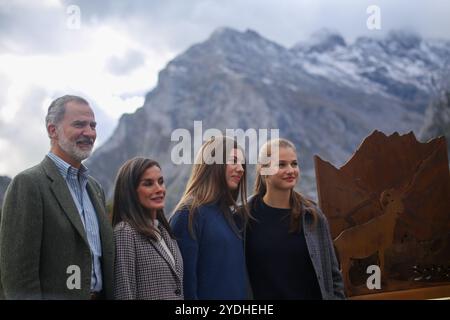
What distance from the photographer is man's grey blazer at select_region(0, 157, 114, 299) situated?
2.85 metres

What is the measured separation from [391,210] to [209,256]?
5.79ft

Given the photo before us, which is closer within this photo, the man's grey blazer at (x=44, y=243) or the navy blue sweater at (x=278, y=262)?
the man's grey blazer at (x=44, y=243)

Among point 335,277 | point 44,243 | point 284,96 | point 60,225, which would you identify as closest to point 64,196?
point 60,225

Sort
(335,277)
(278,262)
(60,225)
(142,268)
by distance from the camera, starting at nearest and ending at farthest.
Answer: (60,225)
(142,268)
(278,262)
(335,277)

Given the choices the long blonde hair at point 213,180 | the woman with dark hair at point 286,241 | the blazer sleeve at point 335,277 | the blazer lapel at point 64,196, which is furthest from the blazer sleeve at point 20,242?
the blazer sleeve at point 335,277

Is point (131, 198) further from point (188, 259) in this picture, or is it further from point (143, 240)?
point (188, 259)

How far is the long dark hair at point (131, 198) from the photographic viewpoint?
3154mm

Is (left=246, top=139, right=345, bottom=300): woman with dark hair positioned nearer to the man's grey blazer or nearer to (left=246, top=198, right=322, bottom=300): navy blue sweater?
(left=246, top=198, right=322, bottom=300): navy blue sweater

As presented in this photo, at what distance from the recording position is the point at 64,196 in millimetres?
3035

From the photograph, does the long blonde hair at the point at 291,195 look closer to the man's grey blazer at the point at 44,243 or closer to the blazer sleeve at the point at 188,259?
the blazer sleeve at the point at 188,259

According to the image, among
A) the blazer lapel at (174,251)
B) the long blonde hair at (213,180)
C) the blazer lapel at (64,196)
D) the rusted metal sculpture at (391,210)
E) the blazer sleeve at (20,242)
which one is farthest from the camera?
the rusted metal sculpture at (391,210)

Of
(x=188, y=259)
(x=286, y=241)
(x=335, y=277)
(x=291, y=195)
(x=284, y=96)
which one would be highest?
(x=284, y=96)

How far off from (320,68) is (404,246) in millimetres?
112410

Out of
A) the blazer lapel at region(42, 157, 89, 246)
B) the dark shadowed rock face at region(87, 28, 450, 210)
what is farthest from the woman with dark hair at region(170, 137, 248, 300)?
the dark shadowed rock face at region(87, 28, 450, 210)
